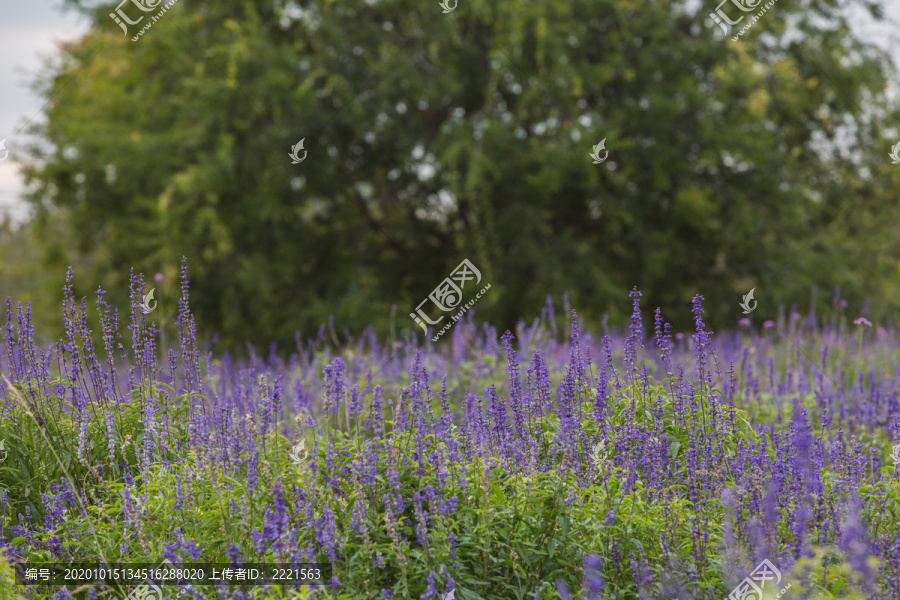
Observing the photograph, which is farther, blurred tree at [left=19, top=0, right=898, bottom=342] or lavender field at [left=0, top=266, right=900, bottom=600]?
blurred tree at [left=19, top=0, right=898, bottom=342]

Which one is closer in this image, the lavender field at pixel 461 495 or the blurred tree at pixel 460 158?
the lavender field at pixel 461 495

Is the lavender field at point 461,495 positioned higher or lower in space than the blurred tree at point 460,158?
lower

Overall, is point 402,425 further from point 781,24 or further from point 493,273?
point 781,24

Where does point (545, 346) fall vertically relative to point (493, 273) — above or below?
below

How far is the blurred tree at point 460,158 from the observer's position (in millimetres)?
12375

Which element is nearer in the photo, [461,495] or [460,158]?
[461,495]

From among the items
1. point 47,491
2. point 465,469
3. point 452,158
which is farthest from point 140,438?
point 452,158

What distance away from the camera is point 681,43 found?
1295 centimetres

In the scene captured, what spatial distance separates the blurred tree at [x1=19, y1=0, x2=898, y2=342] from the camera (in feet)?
40.6

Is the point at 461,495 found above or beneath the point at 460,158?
beneath

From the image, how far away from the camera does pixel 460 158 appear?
40.2 ft

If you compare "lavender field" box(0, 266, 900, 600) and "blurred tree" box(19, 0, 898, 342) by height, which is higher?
"blurred tree" box(19, 0, 898, 342)

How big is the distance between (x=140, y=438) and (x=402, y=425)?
1.33 m

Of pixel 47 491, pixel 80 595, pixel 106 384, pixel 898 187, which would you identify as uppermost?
pixel 898 187
